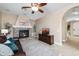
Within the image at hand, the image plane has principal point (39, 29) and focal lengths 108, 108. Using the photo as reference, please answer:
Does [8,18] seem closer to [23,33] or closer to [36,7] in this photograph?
[23,33]

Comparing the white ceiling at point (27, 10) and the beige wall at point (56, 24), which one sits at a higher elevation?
the white ceiling at point (27, 10)

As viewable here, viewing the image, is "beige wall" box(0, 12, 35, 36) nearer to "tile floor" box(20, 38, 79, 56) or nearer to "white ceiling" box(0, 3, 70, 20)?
"white ceiling" box(0, 3, 70, 20)

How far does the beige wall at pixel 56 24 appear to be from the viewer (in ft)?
6.87

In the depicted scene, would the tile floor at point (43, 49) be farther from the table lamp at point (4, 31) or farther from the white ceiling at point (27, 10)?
the white ceiling at point (27, 10)

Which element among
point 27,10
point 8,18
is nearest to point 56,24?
point 27,10

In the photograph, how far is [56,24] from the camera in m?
2.12

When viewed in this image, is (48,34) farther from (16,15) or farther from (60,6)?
(16,15)

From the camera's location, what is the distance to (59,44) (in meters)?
2.10

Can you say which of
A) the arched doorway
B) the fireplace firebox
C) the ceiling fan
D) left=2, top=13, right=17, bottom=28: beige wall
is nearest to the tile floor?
the fireplace firebox

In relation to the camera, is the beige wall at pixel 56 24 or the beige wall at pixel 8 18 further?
the beige wall at pixel 56 24

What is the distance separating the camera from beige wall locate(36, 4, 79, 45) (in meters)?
2.09

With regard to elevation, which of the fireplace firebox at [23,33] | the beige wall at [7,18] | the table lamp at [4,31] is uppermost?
the beige wall at [7,18]

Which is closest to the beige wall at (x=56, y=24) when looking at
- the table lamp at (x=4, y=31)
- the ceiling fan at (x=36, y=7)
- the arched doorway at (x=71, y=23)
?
the arched doorway at (x=71, y=23)

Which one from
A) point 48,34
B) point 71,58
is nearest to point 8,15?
point 48,34
